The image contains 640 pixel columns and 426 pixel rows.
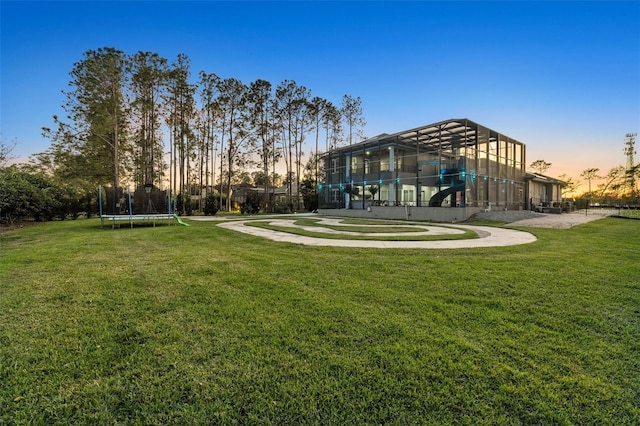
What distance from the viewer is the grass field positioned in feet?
5.30

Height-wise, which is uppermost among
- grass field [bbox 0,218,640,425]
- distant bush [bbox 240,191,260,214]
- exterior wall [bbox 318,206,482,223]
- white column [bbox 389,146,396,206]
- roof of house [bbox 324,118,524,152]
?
roof of house [bbox 324,118,524,152]

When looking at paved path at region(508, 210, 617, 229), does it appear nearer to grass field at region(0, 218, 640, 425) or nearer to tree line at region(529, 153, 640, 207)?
grass field at region(0, 218, 640, 425)

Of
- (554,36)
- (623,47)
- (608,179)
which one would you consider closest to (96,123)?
(554,36)

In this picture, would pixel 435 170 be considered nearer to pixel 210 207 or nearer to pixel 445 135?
pixel 445 135

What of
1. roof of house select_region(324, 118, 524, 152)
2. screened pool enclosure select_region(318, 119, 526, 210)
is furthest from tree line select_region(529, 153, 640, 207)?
roof of house select_region(324, 118, 524, 152)

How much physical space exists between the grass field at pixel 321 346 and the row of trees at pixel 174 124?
23.0 metres

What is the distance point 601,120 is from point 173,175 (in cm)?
3371

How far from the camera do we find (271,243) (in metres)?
7.07

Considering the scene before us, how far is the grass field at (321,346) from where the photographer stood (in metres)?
1.62

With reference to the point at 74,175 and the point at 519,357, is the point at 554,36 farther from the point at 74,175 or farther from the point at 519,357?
the point at 74,175

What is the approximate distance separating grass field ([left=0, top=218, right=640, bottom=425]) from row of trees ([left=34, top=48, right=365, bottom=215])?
23.0m

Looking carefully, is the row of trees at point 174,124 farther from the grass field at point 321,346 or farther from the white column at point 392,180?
the grass field at point 321,346

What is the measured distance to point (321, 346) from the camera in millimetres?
2223

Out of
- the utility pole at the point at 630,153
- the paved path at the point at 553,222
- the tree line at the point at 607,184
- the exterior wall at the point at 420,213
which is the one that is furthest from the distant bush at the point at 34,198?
the utility pole at the point at 630,153
